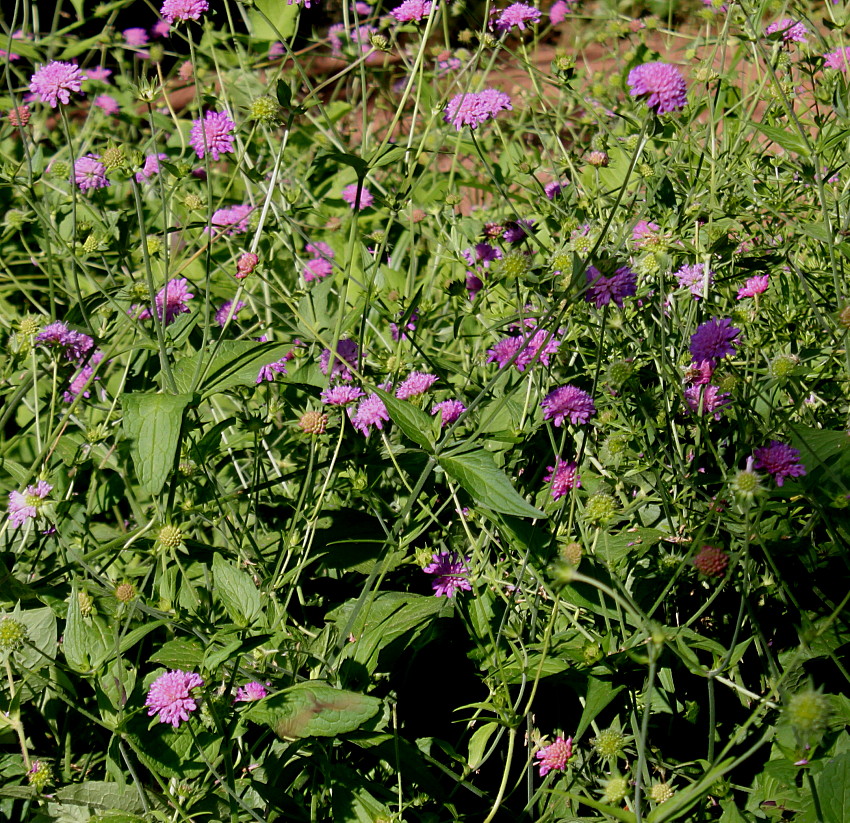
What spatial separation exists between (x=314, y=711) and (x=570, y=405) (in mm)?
538

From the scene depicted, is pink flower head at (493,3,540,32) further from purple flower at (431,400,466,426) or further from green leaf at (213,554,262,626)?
green leaf at (213,554,262,626)

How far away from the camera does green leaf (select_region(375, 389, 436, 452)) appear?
3.58 feet

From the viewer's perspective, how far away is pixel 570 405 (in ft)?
4.04

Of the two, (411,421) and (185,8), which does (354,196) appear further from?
(411,421)

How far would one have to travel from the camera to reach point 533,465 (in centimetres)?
147

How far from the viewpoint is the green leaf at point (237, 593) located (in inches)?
43.6

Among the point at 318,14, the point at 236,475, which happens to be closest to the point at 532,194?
the point at 236,475

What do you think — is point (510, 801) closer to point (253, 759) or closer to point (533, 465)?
point (253, 759)

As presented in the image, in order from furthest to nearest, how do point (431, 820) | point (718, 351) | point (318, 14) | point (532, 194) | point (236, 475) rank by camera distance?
point (318, 14), point (532, 194), point (236, 475), point (718, 351), point (431, 820)

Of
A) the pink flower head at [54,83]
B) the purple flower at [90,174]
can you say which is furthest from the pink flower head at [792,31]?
the purple flower at [90,174]

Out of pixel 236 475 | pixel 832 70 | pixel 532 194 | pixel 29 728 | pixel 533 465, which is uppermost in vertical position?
pixel 832 70

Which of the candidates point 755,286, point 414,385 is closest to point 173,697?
point 414,385

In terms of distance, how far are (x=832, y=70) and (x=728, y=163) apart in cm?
24

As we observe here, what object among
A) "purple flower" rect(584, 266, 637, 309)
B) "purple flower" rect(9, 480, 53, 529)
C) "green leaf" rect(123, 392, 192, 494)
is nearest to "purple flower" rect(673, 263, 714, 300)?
"purple flower" rect(584, 266, 637, 309)
